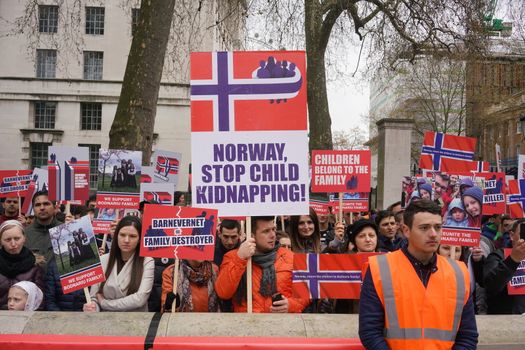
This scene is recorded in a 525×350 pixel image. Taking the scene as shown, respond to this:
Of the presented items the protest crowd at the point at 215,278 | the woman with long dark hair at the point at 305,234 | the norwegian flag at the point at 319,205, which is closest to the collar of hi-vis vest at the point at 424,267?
the protest crowd at the point at 215,278

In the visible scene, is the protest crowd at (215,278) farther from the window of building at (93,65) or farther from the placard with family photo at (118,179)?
the window of building at (93,65)

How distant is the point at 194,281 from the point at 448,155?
172 inches

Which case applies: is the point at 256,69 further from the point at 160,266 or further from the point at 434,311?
the point at 160,266

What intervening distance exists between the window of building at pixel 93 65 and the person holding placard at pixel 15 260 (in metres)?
31.0

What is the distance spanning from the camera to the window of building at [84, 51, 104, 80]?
1316 inches

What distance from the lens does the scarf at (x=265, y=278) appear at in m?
3.71

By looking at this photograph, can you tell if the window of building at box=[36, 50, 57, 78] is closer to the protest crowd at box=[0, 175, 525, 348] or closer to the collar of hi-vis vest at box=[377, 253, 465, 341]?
the protest crowd at box=[0, 175, 525, 348]

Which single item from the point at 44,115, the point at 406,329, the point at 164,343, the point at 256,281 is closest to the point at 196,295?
the point at 256,281

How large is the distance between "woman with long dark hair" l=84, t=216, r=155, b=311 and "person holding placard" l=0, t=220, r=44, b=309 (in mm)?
600

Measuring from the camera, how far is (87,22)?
33.2 metres

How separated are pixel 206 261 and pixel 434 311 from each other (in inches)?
73.5

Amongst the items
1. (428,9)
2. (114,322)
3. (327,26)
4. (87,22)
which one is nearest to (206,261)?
(114,322)

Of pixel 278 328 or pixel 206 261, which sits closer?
pixel 278 328

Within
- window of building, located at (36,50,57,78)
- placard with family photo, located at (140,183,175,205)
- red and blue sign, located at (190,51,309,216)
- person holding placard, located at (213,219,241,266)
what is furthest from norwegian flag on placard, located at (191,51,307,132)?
window of building, located at (36,50,57,78)
